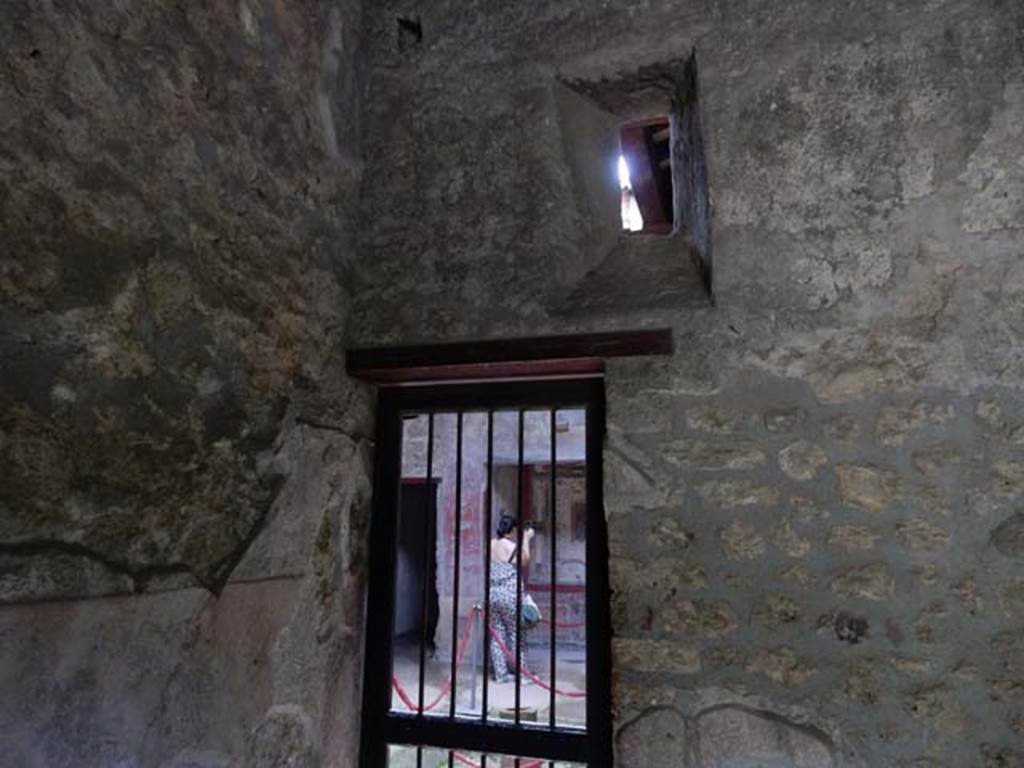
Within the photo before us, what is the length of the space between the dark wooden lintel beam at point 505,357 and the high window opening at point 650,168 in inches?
58.8

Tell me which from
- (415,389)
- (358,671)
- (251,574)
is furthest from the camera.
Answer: (415,389)

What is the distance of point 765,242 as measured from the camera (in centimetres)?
189

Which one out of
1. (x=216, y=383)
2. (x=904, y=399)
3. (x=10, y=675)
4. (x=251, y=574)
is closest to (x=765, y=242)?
(x=904, y=399)

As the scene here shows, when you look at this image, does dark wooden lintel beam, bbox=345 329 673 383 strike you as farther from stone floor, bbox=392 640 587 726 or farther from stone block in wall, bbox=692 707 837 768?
stone floor, bbox=392 640 587 726

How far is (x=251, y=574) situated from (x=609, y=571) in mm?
915

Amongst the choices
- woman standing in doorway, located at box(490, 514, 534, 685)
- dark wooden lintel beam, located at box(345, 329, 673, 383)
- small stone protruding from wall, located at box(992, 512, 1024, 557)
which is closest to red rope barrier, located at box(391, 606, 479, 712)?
woman standing in doorway, located at box(490, 514, 534, 685)

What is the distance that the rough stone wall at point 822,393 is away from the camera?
1634mm

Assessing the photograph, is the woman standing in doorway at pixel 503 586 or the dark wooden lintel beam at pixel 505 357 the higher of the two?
the dark wooden lintel beam at pixel 505 357

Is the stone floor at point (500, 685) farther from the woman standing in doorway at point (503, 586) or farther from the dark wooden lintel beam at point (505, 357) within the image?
the dark wooden lintel beam at point (505, 357)

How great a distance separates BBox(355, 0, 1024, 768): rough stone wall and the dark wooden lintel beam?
2.4 inches

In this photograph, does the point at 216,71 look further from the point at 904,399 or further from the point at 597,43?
the point at 904,399

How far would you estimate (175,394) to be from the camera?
1.49 metres

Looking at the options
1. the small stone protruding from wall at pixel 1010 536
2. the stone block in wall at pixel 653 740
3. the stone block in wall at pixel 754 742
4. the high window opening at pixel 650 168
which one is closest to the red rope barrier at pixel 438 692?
the stone block in wall at pixel 653 740

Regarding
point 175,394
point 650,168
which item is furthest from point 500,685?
point 175,394
